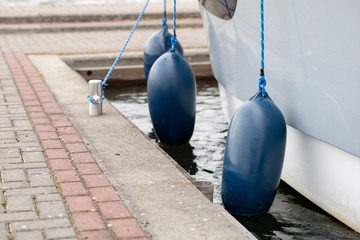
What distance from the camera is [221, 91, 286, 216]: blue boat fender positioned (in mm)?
3381

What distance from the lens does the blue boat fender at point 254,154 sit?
11.1ft

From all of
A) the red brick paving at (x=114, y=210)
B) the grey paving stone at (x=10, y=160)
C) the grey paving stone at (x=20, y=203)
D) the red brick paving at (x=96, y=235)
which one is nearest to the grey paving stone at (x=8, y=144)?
the grey paving stone at (x=10, y=160)

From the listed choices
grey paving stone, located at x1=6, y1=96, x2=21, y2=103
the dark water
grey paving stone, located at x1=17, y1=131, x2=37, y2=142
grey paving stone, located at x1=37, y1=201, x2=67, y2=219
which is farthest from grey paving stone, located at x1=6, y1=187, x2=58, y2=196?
grey paving stone, located at x1=6, y1=96, x2=21, y2=103

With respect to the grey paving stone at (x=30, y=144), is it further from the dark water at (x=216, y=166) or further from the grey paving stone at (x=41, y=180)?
the dark water at (x=216, y=166)

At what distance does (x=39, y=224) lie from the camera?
108 inches

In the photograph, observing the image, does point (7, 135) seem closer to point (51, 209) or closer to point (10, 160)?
point (10, 160)

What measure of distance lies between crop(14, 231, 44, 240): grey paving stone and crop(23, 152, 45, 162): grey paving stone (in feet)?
3.29

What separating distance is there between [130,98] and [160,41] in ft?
3.76

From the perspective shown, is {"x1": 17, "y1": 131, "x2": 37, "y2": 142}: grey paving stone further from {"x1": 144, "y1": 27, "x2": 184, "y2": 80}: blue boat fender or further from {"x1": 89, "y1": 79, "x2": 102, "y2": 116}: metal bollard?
{"x1": 144, "y1": 27, "x2": 184, "y2": 80}: blue boat fender

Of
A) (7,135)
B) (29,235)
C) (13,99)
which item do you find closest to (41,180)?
(29,235)

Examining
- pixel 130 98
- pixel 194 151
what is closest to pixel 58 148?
pixel 194 151

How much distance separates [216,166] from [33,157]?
152cm

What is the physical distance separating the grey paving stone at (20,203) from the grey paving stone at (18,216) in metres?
0.04

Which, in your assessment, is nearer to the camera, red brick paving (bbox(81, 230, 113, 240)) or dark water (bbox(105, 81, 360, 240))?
red brick paving (bbox(81, 230, 113, 240))
